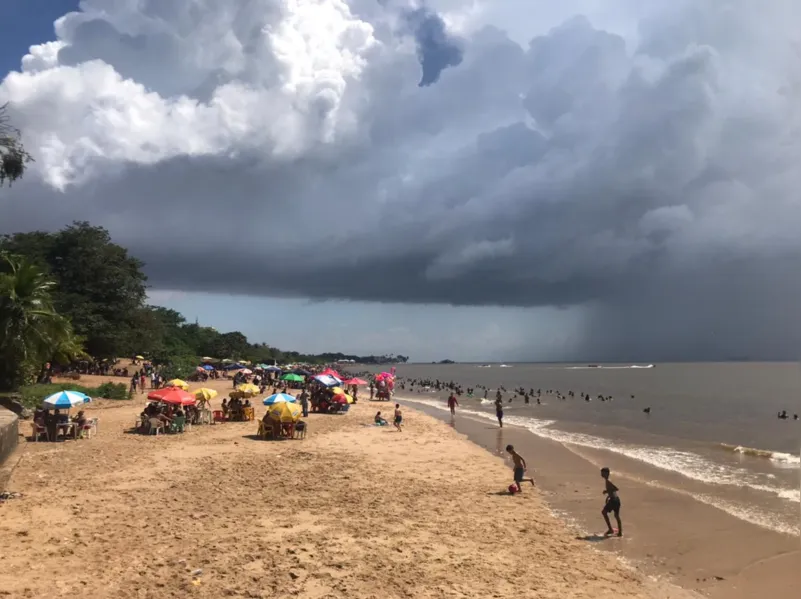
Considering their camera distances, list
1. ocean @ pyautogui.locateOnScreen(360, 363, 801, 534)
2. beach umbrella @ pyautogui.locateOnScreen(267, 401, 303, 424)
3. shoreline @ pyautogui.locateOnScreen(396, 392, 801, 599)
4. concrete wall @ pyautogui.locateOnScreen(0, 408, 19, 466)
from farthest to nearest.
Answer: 1. beach umbrella @ pyautogui.locateOnScreen(267, 401, 303, 424)
2. ocean @ pyautogui.locateOnScreen(360, 363, 801, 534)
3. shoreline @ pyautogui.locateOnScreen(396, 392, 801, 599)
4. concrete wall @ pyautogui.locateOnScreen(0, 408, 19, 466)

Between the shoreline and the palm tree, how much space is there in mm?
19739

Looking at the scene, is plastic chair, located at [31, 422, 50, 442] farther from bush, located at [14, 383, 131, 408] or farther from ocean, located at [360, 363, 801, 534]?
ocean, located at [360, 363, 801, 534]

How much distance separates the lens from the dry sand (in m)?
7.43

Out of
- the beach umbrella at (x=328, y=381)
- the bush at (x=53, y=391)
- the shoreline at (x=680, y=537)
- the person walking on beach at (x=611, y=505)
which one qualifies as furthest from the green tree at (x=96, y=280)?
the person walking on beach at (x=611, y=505)

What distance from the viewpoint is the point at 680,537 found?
10.8 meters

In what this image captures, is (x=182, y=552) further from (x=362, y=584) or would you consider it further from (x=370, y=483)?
(x=370, y=483)

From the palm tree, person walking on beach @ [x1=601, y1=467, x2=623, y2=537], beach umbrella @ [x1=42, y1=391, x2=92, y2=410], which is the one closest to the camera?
person walking on beach @ [x1=601, y1=467, x2=623, y2=537]

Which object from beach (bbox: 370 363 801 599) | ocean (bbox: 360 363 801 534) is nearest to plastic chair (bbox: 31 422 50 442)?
beach (bbox: 370 363 801 599)

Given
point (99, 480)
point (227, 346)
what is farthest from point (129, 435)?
point (227, 346)

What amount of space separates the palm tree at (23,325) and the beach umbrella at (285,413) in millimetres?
10619

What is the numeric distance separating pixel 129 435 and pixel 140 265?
33.7 metres

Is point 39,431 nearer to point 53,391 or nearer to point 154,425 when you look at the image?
point 154,425

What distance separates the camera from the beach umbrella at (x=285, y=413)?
1936 cm

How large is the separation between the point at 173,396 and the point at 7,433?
56.5 feet
